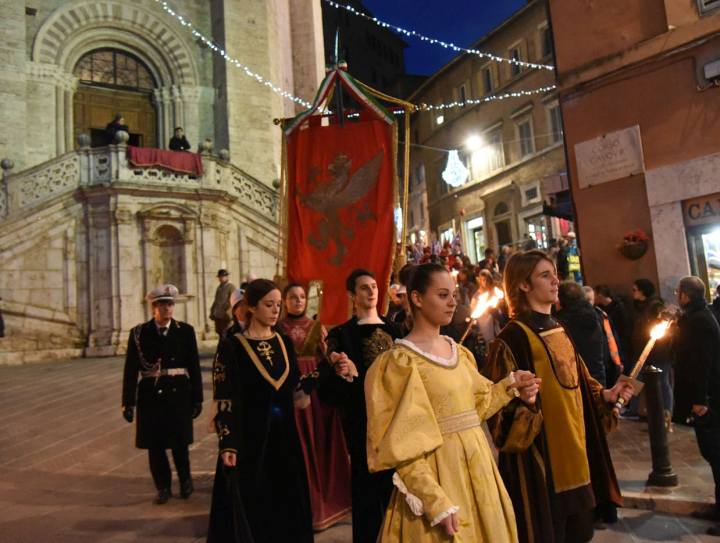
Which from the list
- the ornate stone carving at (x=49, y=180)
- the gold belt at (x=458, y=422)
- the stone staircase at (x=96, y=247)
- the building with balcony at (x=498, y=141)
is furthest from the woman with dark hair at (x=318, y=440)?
the building with balcony at (x=498, y=141)

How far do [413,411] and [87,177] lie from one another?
15859 millimetres

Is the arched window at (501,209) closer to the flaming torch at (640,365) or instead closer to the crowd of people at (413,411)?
the crowd of people at (413,411)

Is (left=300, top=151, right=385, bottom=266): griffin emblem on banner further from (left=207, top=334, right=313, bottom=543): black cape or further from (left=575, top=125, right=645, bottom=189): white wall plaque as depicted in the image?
(left=575, top=125, right=645, bottom=189): white wall plaque

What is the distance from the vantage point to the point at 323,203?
6.02 m

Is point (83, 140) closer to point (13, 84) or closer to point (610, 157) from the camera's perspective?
point (13, 84)

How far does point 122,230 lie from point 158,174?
1.97 metres

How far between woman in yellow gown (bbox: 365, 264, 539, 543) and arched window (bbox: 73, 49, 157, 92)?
2179 cm

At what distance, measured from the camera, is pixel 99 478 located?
5.91m

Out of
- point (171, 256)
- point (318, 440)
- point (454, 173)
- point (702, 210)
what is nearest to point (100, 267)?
→ point (171, 256)

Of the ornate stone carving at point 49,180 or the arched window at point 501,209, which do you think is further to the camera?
the arched window at point 501,209

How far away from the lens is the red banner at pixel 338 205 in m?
5.74

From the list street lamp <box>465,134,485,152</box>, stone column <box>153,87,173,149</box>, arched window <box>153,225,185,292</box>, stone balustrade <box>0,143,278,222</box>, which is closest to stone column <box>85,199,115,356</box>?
stone balustrade <box>0,143,278,222</box>

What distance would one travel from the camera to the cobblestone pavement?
4.25m

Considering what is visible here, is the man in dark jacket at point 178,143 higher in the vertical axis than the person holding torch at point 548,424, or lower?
higher
